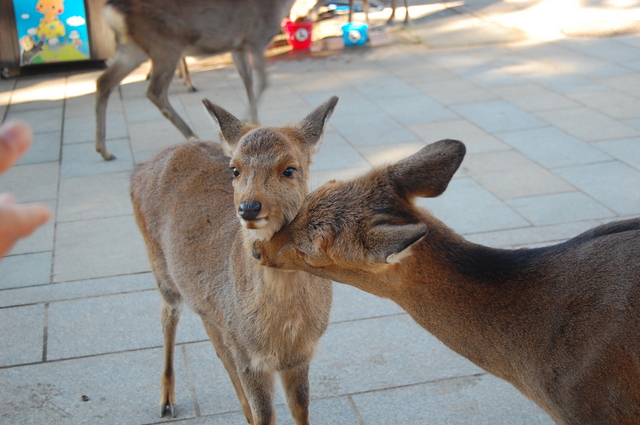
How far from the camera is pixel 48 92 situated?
36.2ft

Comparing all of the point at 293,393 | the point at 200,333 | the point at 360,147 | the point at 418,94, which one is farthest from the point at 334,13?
the point at 293,393

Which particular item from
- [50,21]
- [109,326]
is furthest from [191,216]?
[50,21]

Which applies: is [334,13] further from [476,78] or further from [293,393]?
[293,393]

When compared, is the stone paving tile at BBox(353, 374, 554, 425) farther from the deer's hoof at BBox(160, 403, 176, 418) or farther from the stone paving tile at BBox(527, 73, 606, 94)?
the stone paving tile at BBox(527, 73, 606, 94)

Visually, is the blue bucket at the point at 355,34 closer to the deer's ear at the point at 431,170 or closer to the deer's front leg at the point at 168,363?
the deer's front leg at the point at 168,363

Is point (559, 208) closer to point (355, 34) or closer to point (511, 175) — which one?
point (511, 175)

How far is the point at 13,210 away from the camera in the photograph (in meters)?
1.07

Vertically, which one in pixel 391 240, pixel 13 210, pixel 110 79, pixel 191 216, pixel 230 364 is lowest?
pixel 230 364

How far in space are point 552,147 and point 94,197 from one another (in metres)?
4.93

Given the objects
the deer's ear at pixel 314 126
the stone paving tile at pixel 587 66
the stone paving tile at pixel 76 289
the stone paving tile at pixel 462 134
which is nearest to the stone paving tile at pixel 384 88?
the stone paving tile at pixel 462 134

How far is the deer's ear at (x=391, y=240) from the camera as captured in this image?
2363 mm

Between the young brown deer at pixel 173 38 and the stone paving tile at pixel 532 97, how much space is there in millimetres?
3294

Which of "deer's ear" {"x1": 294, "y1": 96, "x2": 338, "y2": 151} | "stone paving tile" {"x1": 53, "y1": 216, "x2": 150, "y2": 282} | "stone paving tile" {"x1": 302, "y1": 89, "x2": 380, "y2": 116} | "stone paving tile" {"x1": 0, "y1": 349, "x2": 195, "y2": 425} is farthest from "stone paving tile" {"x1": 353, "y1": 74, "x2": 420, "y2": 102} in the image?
"stone paving tile" {"x1": 0, "y1": 349, "x2": 195, "y2": 425}

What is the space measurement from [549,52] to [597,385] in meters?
9.93
